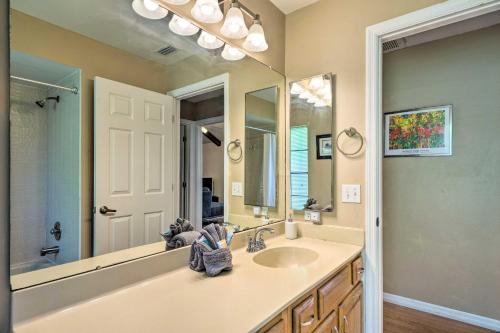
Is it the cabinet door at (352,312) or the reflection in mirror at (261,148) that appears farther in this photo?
the reflection in mirror at (261,148)

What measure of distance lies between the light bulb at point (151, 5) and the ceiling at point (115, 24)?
0.05 meters

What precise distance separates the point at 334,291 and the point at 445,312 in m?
1.82

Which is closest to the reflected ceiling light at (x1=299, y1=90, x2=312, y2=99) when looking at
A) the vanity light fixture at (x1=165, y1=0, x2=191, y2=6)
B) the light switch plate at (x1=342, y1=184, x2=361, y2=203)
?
the light switch plate at (x1=342, y1=184, x2=361, y2=203)

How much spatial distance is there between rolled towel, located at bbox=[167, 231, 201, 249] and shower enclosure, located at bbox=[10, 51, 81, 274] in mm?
387

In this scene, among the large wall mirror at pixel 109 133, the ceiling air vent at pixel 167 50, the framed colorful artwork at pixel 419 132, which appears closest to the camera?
the large wall mirror at pixel 109 133

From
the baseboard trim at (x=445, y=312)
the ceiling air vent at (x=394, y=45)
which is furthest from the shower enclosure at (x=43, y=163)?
the baseboard trim at (x=445, y=312)

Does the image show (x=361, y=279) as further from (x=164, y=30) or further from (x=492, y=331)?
(x=164, y=30)

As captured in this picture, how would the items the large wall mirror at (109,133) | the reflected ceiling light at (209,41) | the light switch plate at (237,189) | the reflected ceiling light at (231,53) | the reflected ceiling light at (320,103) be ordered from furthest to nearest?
1. the reflected ceiling light at (320,103)
2. the light switch plate at (237,189)
3. the reflected ceiling light at (231,53)
4. the reflected ceiling light at (209,41)
5. the large wall mirror at (109,133)

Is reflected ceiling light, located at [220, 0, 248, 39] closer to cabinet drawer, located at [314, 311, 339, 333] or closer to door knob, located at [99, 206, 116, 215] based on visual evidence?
door knob, located at [99, 206, 116, 215]

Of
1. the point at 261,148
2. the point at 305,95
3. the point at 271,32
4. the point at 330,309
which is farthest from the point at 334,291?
the point at 271,32

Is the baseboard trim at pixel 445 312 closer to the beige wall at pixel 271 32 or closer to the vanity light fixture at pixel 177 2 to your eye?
the beige wall at pixel 271 32

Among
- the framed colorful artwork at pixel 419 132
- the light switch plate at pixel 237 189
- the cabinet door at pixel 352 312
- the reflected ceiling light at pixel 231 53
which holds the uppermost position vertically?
the reflected ceiling light at pixel 231 53

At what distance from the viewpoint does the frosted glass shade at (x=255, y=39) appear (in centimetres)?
168

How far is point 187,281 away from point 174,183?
476 millimetres
